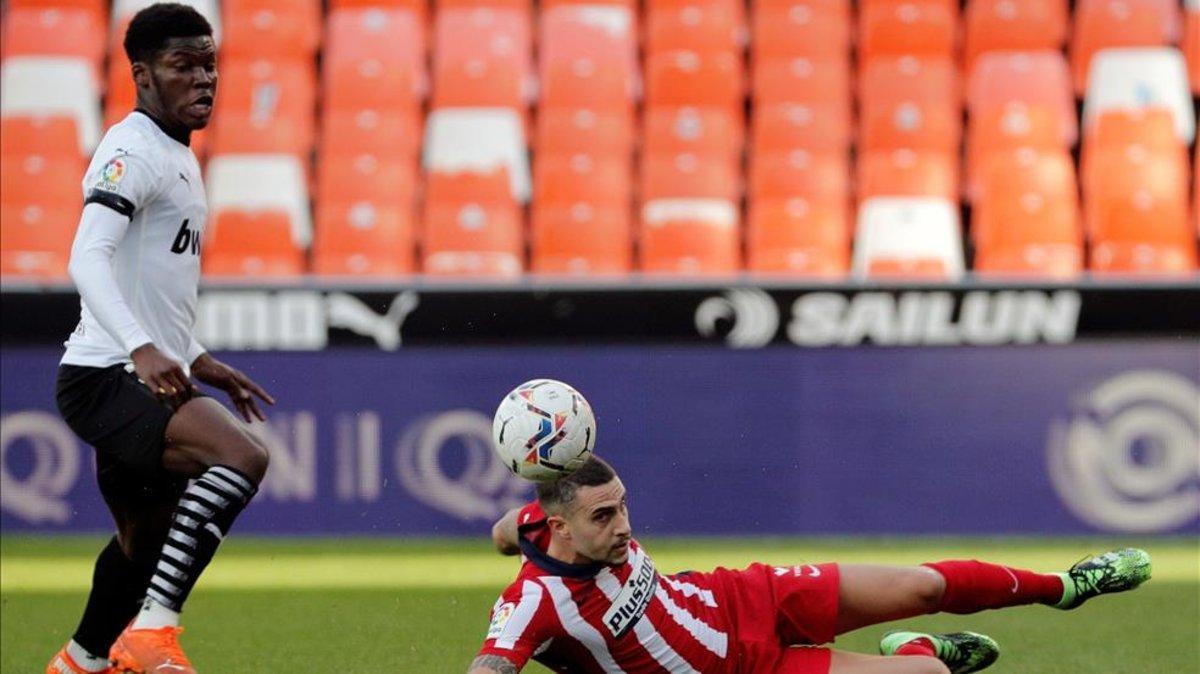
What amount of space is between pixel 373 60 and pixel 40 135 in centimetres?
224

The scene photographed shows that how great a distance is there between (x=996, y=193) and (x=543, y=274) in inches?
114

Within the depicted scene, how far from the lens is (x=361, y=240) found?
11117mm

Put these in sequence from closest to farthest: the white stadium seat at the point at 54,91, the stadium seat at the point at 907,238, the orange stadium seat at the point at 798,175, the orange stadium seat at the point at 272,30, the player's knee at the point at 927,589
Result: the player's knee at the point at 927,589 → the stadium seat at the point at 907,238 → the orange stadium seat at the point at 798,175 → the white stadium seat at the point at 54,91 → the orange stadium seat at the point at 272,30

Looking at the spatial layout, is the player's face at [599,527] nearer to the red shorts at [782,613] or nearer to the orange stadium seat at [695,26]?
the red shorts at [782,613]

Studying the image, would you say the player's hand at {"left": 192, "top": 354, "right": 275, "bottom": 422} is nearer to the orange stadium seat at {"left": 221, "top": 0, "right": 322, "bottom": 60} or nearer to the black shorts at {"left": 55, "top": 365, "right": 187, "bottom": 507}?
the black shorts at {"left": 55, "top": 365, "right": 187, "bottom": 507}

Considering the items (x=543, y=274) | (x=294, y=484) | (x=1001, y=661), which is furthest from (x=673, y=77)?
(x=1001, y=661)

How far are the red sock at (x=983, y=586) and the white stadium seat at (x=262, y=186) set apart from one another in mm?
7103

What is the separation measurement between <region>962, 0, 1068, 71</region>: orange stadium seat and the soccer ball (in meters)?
8.10

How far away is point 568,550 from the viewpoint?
4.61 m

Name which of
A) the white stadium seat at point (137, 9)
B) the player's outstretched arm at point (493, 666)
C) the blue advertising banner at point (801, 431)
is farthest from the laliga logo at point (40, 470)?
the player's outstretched arm at point (493, 666)

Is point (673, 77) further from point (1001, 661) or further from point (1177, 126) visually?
point (1001, 661)

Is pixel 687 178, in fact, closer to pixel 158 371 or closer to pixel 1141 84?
pixel 1141 84

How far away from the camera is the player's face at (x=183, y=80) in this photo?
505 centimetres

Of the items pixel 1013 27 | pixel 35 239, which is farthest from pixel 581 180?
pixel 35 239
